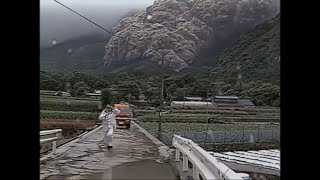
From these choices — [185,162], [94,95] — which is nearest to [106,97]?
[94,95]

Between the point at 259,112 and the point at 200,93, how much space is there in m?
0.44

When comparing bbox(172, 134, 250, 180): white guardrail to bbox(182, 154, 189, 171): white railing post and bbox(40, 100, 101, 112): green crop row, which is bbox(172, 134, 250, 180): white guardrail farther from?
bbox(40, 100, 101, 112): green crop row

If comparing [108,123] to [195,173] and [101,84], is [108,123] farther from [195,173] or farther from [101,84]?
[195,173]

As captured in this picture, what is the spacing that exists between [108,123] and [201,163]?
2.82 feet

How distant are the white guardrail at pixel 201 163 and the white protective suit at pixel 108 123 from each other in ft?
1.70

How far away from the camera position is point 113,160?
3371 mm

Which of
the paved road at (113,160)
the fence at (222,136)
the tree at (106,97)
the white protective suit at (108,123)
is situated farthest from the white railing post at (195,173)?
the tree at (106,97)

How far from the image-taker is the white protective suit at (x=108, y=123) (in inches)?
125

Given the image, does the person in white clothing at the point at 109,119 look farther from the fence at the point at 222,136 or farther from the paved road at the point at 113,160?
the fence at the point at 222,136

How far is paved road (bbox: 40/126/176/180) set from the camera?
2963mm

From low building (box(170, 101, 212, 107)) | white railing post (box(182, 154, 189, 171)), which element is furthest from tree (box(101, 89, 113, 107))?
white railing post (box(182, 154, 189, 171))
